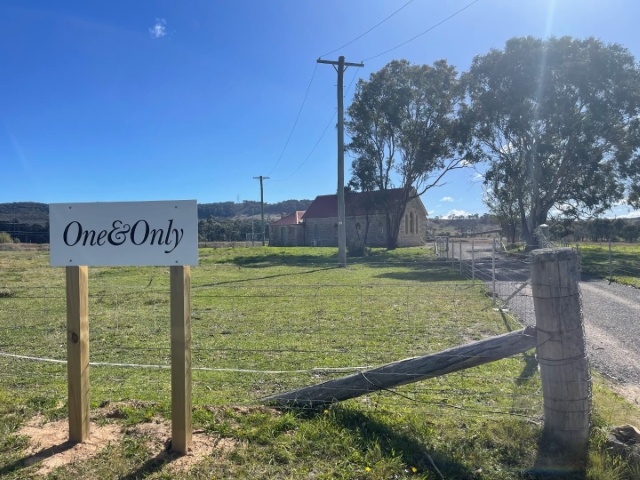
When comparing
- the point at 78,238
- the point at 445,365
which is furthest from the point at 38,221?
the point at 445,365

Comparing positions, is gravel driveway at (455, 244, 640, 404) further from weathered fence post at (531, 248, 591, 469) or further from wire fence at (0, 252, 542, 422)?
weathered fence post at (531, 248, 591, 469)

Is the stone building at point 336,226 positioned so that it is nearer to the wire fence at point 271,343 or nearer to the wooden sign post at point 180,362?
the wire fence at point 271,343

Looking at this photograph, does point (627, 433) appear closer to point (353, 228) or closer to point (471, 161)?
point (471, 161)

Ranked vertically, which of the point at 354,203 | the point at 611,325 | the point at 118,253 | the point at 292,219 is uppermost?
the point at 354,203

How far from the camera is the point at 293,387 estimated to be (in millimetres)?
4727

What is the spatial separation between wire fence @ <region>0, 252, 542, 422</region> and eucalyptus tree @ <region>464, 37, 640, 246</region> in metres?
16.3

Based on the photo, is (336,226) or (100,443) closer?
(100,443)

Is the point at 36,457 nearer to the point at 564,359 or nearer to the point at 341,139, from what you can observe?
the point at 564,359

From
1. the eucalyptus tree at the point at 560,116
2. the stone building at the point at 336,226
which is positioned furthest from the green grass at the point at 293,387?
the stone building at the point at 336,226

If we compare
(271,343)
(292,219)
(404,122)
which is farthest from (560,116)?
(292,219)

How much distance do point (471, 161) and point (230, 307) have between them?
2825 cm

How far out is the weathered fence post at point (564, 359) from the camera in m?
2.95

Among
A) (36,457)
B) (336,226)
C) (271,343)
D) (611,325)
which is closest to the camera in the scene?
(36,457)

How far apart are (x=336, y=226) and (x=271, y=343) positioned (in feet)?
144
